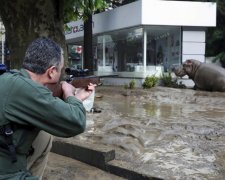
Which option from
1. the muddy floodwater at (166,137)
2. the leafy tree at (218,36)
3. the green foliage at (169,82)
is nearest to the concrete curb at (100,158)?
the muddy floodwater at (166,137)

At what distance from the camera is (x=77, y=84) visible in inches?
126

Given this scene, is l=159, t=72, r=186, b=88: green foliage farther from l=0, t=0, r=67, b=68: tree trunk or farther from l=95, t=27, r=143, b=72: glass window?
l=0, t=0, r=67, b=68: tree trunk

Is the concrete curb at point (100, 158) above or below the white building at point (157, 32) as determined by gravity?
below

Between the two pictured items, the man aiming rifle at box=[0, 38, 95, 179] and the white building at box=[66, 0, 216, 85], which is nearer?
the man aiming rifle at box=[0, 38, 95, 179]

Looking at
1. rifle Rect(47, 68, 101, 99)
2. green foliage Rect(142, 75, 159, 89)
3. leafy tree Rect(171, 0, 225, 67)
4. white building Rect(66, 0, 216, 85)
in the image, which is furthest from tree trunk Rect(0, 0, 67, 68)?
leafy tree Rect(171, 0, 225, 67)

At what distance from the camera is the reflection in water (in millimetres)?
5504

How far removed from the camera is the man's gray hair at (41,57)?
2.81 meters

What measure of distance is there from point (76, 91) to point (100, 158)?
277 cm

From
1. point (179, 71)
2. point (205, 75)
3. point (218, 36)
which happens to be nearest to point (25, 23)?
point (205, 75)

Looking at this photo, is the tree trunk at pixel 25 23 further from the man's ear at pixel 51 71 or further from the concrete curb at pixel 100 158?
the man's ear at pixel 51 71

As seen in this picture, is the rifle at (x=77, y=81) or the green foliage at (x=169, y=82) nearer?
the rifle at (x=77, y=81)

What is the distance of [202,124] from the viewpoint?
8.43 meters

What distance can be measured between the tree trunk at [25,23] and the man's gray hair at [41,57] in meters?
4.22

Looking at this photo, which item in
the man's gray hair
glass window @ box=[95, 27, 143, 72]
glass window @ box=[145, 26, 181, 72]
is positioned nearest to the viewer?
the man's gray hair
